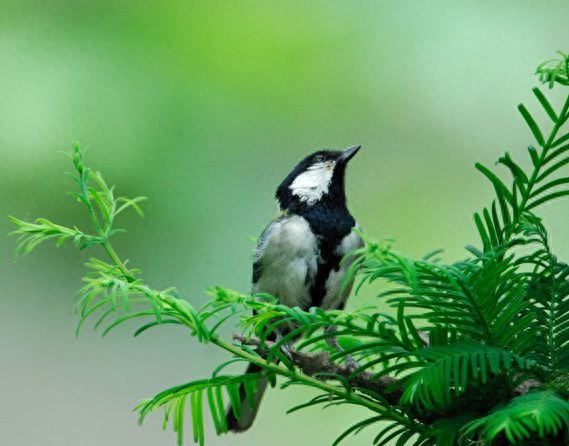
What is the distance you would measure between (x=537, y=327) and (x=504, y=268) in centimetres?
9

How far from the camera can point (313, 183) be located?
5.01 ft

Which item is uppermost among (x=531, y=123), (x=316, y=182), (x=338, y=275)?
(x=316, y=182)

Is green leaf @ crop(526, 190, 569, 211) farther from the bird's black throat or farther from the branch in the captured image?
the bird's black throat

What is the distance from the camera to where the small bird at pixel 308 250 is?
1.41 m

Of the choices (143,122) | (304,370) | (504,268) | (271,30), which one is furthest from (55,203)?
(504,268)

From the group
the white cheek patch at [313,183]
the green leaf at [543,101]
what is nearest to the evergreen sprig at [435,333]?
the green leaf at [543,101]

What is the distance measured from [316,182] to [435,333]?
89 cm

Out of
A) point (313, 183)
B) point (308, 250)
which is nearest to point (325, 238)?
point (308, 250)

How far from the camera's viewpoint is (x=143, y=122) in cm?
205

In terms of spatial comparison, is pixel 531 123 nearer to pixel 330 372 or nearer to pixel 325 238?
pixel 330 372

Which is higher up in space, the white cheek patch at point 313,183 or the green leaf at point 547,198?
the white cheek patch at point 313,183

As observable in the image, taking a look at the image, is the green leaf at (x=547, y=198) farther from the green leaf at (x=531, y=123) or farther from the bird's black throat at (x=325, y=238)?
the bird's black throat at (x=325, y=238)

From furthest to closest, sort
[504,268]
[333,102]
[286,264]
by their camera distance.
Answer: [333,102] → [286,264] → [504,268]

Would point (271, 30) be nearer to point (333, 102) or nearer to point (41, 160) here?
point (333, 102)
